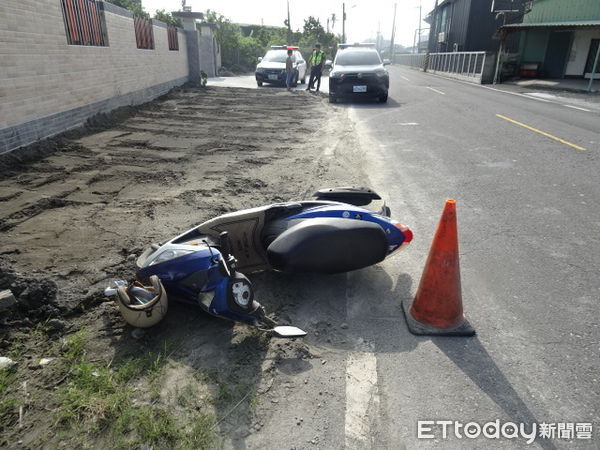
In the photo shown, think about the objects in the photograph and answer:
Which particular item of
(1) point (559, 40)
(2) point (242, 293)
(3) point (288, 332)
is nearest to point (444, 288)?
(3) point (288, 332)

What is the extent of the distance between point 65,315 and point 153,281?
0.76m

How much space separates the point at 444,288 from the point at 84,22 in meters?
10.2

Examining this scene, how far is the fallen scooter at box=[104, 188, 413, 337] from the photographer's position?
105 inches

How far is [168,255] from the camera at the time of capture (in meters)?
2.85

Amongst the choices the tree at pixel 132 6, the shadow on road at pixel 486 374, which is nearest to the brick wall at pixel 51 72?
the shadow on road at pixel 486 374

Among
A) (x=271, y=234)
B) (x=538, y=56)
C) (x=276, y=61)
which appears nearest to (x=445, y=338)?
(x=271, y=234)

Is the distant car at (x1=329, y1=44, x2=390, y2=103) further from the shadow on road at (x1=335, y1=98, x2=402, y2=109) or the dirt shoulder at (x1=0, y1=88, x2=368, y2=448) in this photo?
the dirt shoulder at (x1=0, y1=88, x2=368, y2=448)

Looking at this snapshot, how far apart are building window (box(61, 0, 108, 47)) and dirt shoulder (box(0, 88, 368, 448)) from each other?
3.02 meters

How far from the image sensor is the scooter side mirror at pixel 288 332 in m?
2.59

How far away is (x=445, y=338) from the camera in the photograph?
2768 millimetres

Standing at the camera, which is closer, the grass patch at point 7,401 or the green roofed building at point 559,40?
the grass patch at point 7,401

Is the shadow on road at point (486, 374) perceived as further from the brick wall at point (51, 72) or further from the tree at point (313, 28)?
the tree at point (313, 28)

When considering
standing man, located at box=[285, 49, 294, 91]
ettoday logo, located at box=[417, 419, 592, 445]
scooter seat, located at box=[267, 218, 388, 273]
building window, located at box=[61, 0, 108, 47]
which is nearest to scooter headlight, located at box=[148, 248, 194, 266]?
scooter seat, located at box=[267, 218, 388, 273]

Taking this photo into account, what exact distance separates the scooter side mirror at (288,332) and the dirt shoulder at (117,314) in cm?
11
